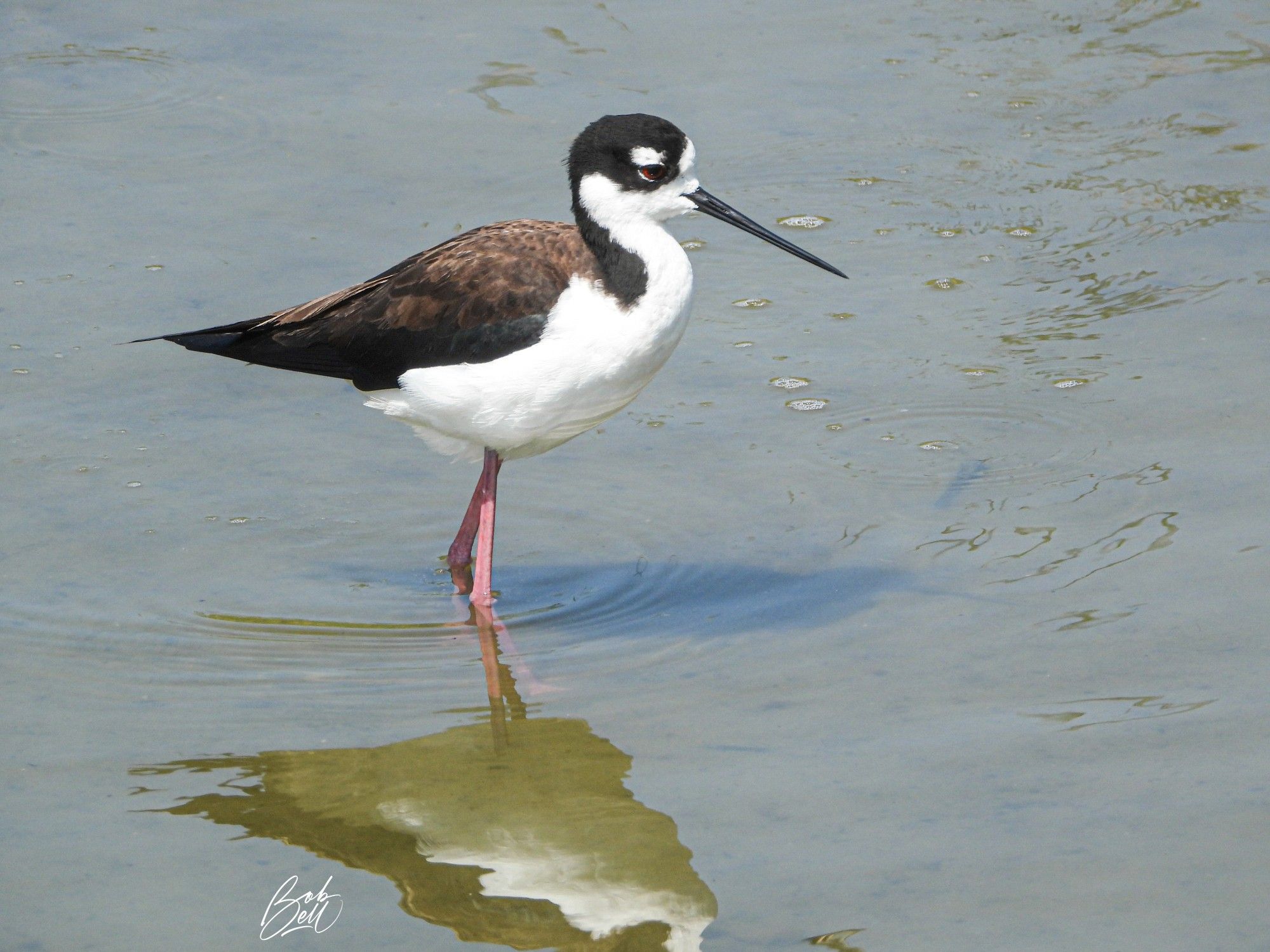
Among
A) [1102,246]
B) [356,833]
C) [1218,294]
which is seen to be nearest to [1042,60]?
[1102,246]

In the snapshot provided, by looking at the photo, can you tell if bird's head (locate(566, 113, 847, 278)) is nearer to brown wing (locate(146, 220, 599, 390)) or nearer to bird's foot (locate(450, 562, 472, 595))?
brown wing (locate(146, 220, 599, 390))

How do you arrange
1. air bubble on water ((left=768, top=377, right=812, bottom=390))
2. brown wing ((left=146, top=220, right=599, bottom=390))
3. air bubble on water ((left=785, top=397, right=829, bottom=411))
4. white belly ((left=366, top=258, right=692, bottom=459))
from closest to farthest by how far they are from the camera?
white belly ((left=366, top=258, right=692, bottom=459)) < brown wing ((left=146, top=220, right=599, bottom=390)) < air bubble on water ((left=785, top=397, right=829, bottom=411)) < air bubble on water ((left=768, top=377, right=812, bottom=390))

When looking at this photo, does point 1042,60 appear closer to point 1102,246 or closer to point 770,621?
point 1102,246

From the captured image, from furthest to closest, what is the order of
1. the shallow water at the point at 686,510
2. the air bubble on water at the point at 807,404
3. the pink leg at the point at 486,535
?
the air bubble on water at the point at 807,404 < the pink leg at the point at 486,535 < the shallow water at the point at 686,510

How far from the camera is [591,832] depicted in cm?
442

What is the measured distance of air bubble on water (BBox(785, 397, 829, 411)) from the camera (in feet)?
21.7

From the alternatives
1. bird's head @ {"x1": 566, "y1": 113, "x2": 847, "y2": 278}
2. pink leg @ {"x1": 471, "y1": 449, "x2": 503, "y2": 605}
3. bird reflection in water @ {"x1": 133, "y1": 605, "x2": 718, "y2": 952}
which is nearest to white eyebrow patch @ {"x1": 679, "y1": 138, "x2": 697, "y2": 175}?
bird's head @ {"x1": 566, "y1": 113, "x2": 847, "y2": 278}

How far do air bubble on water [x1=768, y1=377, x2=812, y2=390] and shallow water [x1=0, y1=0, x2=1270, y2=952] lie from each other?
45mm

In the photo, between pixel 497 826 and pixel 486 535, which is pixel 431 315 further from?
pixel 497 826

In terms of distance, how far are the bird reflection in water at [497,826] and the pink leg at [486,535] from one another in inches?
23.1

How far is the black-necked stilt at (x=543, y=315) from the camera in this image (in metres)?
5.24

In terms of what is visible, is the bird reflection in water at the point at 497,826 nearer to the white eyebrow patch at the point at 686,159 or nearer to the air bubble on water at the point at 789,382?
the white eyebrow patch at the point at 686,159
